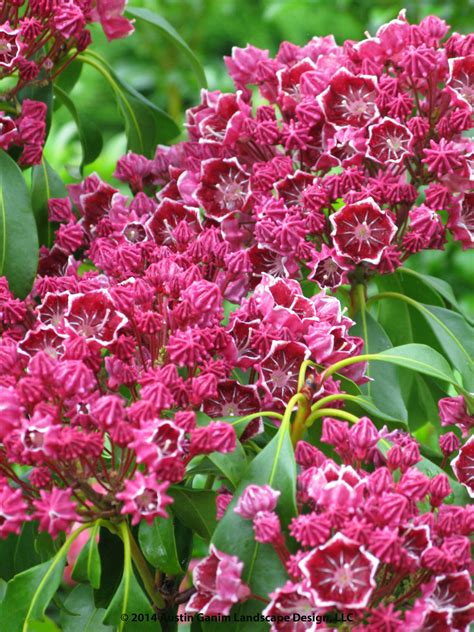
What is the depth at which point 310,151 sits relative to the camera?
53.5 inches

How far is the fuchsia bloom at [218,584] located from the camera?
985 millimetres

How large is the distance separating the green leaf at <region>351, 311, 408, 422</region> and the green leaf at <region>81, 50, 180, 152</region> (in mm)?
451

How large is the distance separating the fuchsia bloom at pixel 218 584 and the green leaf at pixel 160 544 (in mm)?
63

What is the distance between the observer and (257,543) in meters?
1.01

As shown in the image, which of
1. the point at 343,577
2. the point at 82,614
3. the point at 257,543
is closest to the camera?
the point at 343,577

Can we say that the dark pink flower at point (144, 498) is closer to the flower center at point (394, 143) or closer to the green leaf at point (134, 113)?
the flower center at point (394, 143)

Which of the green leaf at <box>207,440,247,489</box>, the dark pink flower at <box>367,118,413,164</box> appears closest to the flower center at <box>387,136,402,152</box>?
the dark pink flower at <box>367,118,413,164</box>

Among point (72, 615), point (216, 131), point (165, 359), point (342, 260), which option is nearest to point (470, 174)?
point (342, 260)

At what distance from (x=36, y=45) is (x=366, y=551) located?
2.48 feet

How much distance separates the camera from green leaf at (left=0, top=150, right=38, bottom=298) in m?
1.30

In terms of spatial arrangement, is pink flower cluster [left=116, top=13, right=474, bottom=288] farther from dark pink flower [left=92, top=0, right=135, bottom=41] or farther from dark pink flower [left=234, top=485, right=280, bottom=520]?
dark pink flower [left=234, top=485, right=280, bottom=520]

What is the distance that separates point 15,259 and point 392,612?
0.65m

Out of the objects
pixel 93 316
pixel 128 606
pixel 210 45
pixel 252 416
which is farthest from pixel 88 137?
pixel 210 45

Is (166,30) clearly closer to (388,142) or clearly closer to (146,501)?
(388,142)
